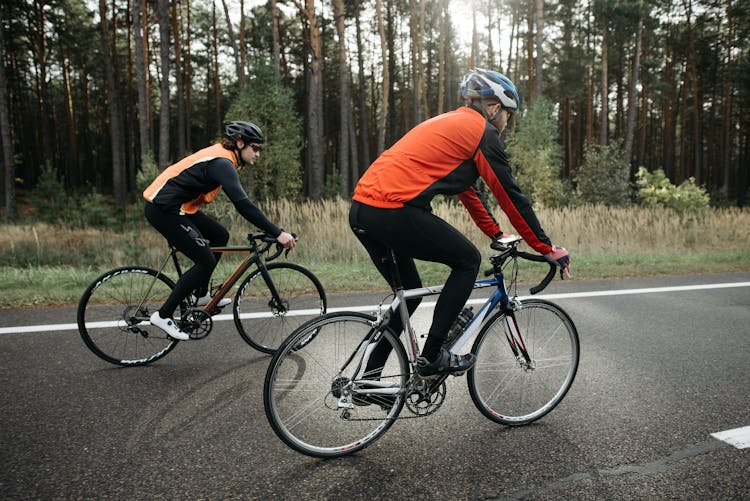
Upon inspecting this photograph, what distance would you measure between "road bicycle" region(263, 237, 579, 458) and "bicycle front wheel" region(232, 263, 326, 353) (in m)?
1.78

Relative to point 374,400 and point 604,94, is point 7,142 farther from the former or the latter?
point 604,94

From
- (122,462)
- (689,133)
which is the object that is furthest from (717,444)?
(689,133)

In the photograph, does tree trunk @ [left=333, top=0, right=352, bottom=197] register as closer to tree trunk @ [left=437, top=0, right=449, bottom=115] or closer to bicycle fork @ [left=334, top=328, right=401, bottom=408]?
tree trunk @ [left=437, top=0, right=449, bottom=115]

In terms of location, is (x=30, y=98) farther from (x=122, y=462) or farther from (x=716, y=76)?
(x=716, y=76)

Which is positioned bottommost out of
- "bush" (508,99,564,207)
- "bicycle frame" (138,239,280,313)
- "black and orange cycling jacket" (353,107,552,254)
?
"bicycle frame" (138,239,280,313)

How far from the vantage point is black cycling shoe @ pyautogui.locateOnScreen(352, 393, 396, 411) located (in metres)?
3.09

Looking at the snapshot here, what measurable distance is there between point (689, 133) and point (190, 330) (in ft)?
170

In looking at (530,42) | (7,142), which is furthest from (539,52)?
(7,142)

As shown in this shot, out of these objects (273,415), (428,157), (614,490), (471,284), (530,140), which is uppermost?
(530,140)

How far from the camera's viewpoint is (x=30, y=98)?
43.6 meters

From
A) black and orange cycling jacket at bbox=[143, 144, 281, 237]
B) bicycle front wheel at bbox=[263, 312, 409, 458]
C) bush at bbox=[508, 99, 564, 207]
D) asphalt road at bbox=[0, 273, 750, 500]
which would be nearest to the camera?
asphalt road at bbox=[0, 273, 750, 500]

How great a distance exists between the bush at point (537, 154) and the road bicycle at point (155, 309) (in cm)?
1499

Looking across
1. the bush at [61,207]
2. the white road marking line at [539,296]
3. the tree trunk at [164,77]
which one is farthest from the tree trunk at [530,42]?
the white road marking line at [539,296]

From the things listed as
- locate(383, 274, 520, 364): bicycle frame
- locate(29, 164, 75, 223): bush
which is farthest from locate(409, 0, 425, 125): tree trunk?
locate(383, 274, 520, 364): bicycle frame
